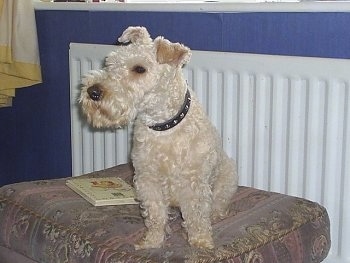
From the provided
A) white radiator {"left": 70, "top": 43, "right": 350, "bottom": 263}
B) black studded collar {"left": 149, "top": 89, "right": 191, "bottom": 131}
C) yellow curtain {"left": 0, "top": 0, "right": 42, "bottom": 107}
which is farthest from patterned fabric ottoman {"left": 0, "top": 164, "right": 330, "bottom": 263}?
yellow curtain {"left": 0, "top": 0, "right": 42, "bottom": 107}

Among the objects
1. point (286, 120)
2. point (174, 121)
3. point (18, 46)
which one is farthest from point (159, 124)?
point (18, 46)

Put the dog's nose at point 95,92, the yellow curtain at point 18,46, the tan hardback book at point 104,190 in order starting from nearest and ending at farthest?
the dog's nose at point 95,92
the tan hardback book at point 104,190
the yellow curtain at point 18,46

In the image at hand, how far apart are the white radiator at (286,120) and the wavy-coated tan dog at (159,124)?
0.36 m

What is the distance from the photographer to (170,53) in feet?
4.82

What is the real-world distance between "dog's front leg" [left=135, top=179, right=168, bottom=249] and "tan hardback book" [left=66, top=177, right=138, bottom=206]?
190 millimetres

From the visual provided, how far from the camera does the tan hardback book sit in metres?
1.73

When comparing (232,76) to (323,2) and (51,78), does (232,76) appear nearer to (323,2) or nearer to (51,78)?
(323,2)

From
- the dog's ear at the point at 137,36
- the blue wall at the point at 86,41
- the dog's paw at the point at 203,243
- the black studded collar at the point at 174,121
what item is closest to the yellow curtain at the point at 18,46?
the blue wall at the point at 86,41

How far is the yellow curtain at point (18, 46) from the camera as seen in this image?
7.84 feet

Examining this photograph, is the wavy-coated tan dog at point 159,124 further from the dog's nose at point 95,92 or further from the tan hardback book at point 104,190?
the tan hardback book at point 104,190

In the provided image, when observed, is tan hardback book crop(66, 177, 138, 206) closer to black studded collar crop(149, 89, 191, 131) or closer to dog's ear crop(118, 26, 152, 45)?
black studded collar crop(149, 89, 191, 131)

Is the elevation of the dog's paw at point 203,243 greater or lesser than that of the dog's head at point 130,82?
lesser

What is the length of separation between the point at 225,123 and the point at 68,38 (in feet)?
2.62

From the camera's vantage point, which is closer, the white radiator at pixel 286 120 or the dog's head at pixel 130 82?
the dog's head at pixel 130 82
